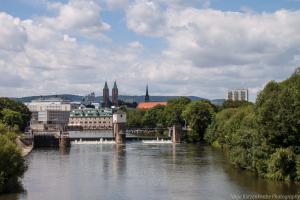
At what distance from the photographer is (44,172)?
63000 mm

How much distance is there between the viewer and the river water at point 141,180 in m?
46.8

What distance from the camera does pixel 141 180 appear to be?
184 feet

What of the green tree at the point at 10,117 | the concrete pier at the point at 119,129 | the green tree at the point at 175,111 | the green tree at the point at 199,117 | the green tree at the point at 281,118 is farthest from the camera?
the green tree at the point at 175,111

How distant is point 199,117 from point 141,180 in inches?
2872

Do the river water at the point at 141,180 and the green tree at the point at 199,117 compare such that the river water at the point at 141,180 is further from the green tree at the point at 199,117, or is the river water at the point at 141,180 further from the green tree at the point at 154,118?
the green tree at the point at 154,118

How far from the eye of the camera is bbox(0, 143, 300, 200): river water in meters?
46.8

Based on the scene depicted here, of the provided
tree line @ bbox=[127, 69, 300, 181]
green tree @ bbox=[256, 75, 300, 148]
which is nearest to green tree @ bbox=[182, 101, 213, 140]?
tree line @ bbox=[127, 69, 300, 181]

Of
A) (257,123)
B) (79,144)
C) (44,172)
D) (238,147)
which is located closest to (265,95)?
(257,123)

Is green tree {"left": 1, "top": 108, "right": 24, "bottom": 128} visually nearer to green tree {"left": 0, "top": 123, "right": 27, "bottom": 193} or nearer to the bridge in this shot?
the bridge

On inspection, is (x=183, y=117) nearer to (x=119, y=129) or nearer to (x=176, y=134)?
(x=176, y=134)

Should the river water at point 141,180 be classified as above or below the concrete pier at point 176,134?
below

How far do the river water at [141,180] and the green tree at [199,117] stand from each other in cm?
4801

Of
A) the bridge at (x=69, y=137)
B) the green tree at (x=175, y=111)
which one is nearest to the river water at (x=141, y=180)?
the bridge at (x=69, y=137)

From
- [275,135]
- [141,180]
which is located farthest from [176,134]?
[275,135]
